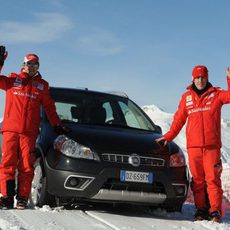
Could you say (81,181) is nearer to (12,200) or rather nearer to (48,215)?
(48,215)

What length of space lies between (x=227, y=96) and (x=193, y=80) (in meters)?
0.47

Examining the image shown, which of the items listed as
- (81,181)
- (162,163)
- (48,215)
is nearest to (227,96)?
Result: (162,163)

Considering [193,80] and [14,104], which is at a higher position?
[193,80]

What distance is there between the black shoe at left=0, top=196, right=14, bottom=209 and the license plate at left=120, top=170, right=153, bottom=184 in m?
1.31

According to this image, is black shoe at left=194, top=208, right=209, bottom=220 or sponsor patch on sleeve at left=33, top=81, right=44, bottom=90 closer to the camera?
black shoe at left=194, top=208, right=209, bottom=220

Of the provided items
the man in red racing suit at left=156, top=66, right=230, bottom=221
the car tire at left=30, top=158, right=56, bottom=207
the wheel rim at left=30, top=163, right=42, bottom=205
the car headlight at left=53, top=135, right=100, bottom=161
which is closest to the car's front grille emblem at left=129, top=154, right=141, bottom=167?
the car headlight at left=53, top=135, right=100, bottom=161

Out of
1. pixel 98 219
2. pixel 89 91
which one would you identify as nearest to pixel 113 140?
pixel 98 219

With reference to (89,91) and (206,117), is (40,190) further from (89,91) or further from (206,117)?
(206,117)

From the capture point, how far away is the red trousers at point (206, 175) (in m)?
5.18

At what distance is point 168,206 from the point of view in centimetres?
535

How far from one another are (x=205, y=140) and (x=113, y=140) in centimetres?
105

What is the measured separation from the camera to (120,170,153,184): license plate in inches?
193

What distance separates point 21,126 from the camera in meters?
5.20

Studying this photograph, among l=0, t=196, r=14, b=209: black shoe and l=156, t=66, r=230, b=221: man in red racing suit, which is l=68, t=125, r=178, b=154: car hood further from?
l=0, t=196, r=14, b=209: black shoe
